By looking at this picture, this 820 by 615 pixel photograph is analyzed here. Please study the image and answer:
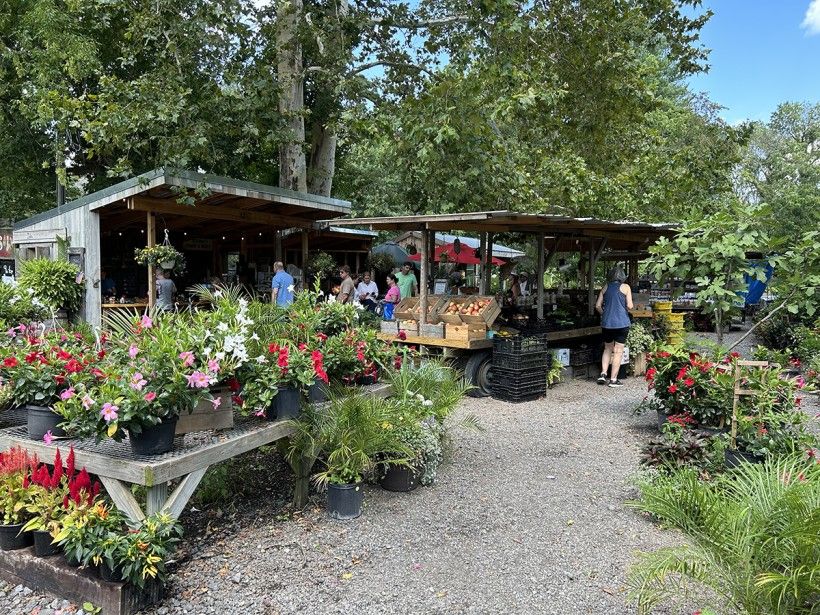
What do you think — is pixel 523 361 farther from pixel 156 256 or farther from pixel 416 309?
pixel 156 256

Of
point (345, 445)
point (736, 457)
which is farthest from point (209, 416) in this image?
point (736, 457)

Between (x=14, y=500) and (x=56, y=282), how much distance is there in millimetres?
6769

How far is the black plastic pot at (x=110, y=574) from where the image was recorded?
275 cm

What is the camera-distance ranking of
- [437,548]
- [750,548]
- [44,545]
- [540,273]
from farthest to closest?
[540,273]
[437,548]
[44,545]
[750,548]

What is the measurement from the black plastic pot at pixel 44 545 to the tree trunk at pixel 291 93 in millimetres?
8702

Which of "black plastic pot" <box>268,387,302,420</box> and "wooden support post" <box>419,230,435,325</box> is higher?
"wooden support post" <box>419,230,435,325</box>

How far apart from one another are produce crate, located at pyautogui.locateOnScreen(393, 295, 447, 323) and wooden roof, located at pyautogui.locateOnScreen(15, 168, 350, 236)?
2816 mm

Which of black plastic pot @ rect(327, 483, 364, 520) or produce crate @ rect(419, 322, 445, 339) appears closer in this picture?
black plastic pot @ rect(327, 483, 364, 520)

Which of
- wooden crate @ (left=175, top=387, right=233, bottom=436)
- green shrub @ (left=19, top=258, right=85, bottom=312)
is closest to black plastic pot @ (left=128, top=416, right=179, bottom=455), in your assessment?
wooden crate @ (left=175, top=387, right=233, bottom=436)

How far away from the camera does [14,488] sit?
309 cm

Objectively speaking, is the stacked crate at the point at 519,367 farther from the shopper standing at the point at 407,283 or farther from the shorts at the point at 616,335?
the shopper standing at the point at 407,283

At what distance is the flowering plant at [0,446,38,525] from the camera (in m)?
3.06

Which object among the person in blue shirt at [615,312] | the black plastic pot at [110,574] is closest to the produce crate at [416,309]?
the person in blue shirt at [615,312]

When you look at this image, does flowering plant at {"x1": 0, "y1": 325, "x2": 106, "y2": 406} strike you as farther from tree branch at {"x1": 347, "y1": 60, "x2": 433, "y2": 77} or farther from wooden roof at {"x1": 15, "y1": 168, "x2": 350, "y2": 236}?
tree branch at {"x1": 347, "y1": 60, "x2": 433, "y2": 77}
